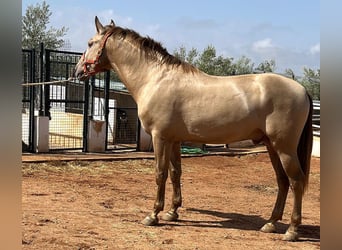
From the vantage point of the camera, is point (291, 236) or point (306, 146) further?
point (306, 146)

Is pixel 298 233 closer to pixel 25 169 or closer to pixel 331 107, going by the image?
pixel 331 107

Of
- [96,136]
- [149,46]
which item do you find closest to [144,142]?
[96,136]

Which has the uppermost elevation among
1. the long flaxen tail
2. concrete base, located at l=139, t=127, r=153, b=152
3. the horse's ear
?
the horse's ear

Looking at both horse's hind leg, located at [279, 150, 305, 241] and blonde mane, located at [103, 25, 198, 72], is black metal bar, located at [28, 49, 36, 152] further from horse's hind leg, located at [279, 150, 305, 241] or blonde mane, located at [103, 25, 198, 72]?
horse's hind leg, located at [279, 150, 305, 241]

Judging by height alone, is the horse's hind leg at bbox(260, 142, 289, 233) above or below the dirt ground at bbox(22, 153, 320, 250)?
above

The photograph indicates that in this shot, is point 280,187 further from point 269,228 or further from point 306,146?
point 306,146

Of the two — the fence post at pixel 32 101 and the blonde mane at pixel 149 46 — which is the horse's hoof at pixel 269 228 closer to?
the blonde mane at pixel 149 46

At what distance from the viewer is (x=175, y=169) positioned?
4895 millimetres

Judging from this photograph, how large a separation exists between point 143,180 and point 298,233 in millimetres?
3445

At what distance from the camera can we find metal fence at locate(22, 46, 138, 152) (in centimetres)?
898

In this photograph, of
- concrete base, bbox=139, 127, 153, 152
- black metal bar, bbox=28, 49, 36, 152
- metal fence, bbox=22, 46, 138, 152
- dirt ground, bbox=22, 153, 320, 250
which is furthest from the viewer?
concrete base, bbox=139, 127, 153, 152

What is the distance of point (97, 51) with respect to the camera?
188 inches

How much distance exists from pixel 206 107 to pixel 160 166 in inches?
31.1

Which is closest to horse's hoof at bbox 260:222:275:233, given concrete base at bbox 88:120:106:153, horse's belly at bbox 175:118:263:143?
horse's belly at bbox 175:118:263:143
